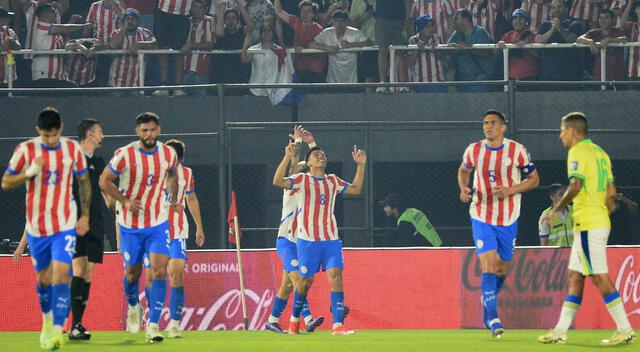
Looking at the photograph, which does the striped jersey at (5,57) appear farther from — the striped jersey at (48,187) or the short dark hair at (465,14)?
the striped jersey at (48,187)

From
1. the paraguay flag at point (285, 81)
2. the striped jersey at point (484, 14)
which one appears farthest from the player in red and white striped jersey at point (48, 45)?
the striped jersey at point (484, 14)

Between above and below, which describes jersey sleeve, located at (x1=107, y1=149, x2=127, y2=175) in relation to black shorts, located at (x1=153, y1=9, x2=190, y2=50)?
below

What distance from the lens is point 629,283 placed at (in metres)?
15.9

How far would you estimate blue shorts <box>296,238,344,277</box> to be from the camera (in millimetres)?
14133

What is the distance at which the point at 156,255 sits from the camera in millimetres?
12039

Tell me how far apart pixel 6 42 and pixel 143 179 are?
29.0 feet

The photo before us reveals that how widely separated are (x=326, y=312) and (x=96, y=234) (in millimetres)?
4132

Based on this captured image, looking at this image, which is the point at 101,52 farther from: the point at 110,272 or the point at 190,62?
the point at 110,272

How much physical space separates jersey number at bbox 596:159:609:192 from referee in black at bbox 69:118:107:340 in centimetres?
510

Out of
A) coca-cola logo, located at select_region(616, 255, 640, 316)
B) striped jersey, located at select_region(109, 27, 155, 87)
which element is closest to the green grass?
coca-cola logo, located at select_region(616, 255, 640, 316)

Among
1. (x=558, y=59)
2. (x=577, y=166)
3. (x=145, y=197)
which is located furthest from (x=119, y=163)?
(x=558, y=59)

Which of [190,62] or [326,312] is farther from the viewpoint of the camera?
[190,62]

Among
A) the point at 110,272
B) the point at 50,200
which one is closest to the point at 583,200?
the point at 50,200

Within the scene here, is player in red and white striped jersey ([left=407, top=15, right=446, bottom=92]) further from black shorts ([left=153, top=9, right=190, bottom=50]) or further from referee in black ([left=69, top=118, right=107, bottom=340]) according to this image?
referee in black ([left=69, top=118, right=107, bottom=340])
